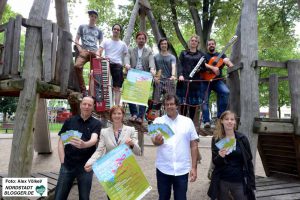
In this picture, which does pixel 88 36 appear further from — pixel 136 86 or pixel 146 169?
pixel 146 169

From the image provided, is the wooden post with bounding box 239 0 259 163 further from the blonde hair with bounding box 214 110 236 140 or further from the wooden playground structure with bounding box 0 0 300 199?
the blonde hair with bounding box 214 110 236 140

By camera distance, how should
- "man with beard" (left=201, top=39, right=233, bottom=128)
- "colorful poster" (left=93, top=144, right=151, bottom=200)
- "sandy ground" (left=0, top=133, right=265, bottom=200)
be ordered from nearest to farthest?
1. "colorful poster" (left=93, top=144, right=151, bottom=200)
2. "man with beard" (left=201, top=39, right=233, bottom=128)
3. "sandy ground" (left=0, top=133, right=265, bottom=200)

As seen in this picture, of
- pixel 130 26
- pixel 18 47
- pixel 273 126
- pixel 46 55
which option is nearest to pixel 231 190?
pixel 273 126

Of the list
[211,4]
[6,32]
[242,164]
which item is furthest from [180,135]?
[211,4]

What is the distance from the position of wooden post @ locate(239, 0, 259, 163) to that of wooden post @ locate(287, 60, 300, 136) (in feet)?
1.96

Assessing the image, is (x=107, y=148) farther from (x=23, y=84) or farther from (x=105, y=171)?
(x=23, y=84)

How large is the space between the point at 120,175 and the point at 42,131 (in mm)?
9156

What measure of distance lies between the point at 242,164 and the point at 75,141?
6.04ft

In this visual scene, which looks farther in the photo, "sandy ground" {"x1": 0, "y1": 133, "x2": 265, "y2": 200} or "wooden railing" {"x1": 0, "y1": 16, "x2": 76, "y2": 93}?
"sandy ground" {"x1": 0, "y1": 133, "x2": 265, "y2": 200}

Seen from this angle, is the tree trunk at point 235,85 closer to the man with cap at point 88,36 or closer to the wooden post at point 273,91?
the wooden post at point 273,91

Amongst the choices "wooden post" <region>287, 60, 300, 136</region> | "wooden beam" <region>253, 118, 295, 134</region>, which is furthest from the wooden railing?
"wooden post" <region>287, 60, 300, 136</region>

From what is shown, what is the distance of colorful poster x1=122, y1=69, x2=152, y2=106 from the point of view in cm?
521

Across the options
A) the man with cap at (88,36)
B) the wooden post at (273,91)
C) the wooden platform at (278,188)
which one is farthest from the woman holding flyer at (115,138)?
the wooden post at (273,91)

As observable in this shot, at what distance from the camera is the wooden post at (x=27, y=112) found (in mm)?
4801
